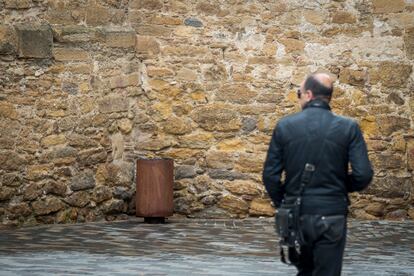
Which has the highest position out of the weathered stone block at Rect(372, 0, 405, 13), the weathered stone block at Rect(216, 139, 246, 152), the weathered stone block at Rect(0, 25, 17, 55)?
the weathered stone block at Rect(372, 0, 405, 13)

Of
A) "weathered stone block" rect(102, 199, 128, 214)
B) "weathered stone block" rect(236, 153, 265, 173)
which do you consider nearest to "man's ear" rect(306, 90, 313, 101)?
"weathered stone block" rect(102, 199, 128, 214)

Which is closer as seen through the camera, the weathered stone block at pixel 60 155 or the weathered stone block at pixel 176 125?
the weathered stone block at pixel 60 155

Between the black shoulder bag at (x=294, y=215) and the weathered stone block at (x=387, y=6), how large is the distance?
6808mm

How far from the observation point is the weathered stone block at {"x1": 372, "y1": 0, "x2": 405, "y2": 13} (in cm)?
1194

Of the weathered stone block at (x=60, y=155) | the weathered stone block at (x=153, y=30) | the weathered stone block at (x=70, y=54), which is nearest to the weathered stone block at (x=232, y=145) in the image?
the weathered stone block at (x=153, y=30)

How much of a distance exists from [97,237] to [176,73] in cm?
270

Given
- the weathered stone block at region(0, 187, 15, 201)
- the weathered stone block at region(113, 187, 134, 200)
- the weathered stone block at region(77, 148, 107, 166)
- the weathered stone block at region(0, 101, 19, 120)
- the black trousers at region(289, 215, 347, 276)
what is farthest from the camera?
the weathered stone block at region(113, 187, 134, 200)

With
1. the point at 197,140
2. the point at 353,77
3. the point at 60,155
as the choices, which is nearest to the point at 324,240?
the point at 60,155

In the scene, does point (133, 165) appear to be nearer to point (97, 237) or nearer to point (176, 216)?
point (176, 216)

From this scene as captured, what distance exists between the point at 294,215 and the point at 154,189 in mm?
6129

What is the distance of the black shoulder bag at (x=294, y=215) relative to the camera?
209 inches

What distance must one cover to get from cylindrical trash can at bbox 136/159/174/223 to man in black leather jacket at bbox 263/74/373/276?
231 inches

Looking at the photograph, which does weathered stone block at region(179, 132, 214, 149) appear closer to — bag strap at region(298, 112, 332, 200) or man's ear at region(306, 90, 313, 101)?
man's ear at region(306, 90, 313, 101)

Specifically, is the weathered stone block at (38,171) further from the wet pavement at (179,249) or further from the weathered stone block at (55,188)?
the wet pavement at (179,249)
